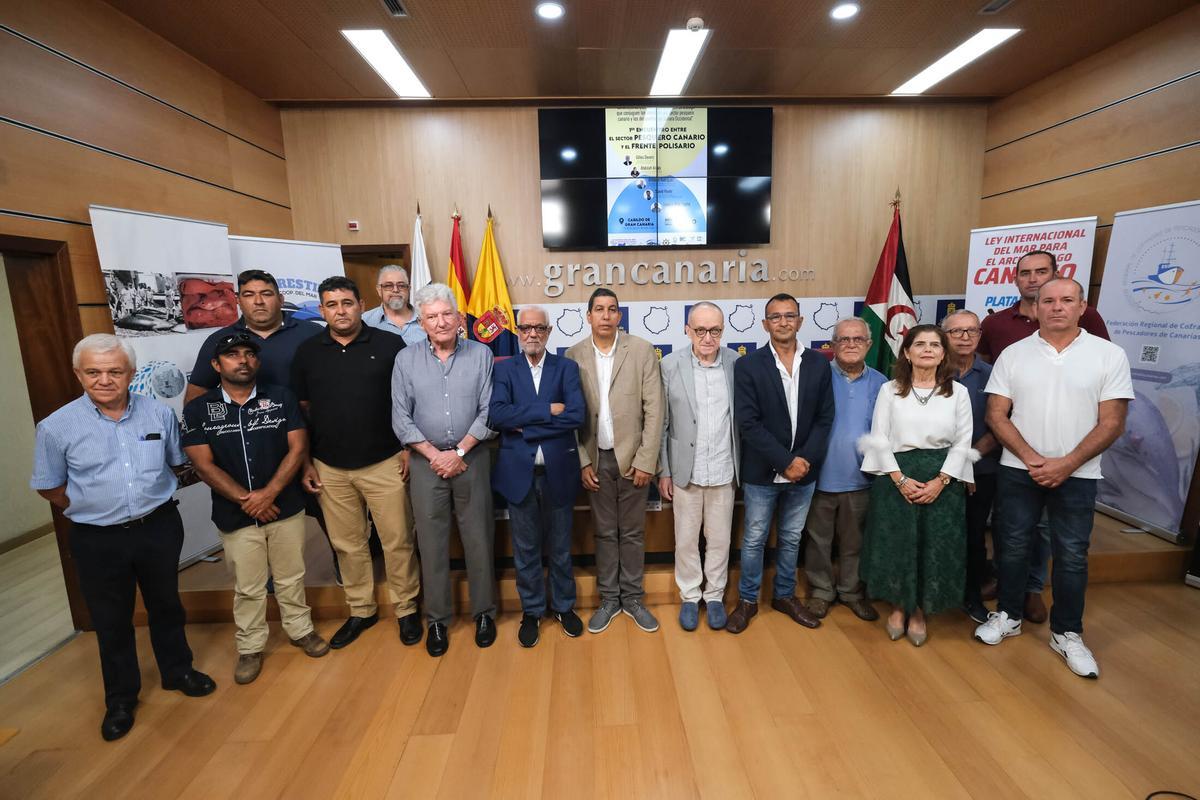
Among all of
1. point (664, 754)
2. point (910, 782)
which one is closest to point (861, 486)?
point (910, 782)

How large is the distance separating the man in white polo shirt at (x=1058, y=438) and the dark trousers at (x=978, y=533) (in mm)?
171

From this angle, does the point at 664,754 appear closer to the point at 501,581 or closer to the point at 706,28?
the point at 501,581

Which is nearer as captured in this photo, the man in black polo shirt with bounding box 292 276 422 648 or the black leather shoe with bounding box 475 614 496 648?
the man in black polo shirt with bounding box 292 276 422 648

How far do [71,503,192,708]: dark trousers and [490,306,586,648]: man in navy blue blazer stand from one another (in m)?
1.45

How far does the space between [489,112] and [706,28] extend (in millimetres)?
2209

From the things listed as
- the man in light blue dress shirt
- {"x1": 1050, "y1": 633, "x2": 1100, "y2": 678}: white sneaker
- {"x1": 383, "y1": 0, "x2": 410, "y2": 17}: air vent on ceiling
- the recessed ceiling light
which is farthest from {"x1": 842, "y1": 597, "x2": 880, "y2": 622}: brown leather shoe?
{"x1": 383, "y1": 0, "x2": 410, "y2": 17}: air vent on ceiling

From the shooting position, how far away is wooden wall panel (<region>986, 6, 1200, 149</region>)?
3522 millimetres

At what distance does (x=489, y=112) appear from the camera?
4.85 m

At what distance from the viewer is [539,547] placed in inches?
107

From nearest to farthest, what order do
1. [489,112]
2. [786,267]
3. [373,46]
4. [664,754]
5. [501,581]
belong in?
[664,754], [501,581], [373,46], [489,112], [786,267]

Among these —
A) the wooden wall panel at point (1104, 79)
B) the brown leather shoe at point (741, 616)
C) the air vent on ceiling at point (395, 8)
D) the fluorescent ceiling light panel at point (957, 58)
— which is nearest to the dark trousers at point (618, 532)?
the brown leather shoe at point (741, 616)

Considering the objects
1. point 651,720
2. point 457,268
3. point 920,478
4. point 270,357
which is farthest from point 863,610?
point 457,268

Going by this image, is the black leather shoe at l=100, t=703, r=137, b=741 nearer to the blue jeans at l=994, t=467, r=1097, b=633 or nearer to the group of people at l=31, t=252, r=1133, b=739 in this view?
the group of people at l=31, t=252, r=1133, b=739

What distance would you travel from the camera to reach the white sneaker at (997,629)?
102 inches
